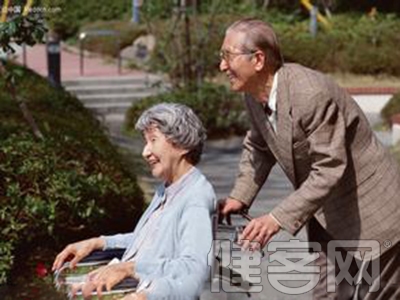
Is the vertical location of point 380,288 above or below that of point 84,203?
above

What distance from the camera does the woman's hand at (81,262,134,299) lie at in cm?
287

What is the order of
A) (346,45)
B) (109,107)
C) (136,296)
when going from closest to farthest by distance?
(136,296)
(109,107)
(346,45)

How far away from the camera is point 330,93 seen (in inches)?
125

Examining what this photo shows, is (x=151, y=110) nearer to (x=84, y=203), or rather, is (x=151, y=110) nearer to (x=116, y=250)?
(x=116, y=250)

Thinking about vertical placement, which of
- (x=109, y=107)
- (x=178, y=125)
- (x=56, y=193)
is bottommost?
(x=109, y=107)

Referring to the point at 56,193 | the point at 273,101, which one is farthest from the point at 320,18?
the point at 273,101

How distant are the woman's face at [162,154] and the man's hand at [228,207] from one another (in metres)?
0.37

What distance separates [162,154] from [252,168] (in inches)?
24.8

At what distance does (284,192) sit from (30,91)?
2536mm

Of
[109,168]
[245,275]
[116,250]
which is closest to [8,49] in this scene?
[109,168]

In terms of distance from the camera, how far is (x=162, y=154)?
10.0 feet

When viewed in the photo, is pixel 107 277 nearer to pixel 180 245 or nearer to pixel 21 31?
pixel 180 245

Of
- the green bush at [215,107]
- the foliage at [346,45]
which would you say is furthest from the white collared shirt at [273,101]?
the foliage at [346,45]

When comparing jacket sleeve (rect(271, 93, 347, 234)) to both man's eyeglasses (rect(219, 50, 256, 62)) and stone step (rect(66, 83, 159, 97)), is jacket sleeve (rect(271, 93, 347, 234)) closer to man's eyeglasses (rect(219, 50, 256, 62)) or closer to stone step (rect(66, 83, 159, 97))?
man's eyeglasses (rect(219, 50, 256, 62))
